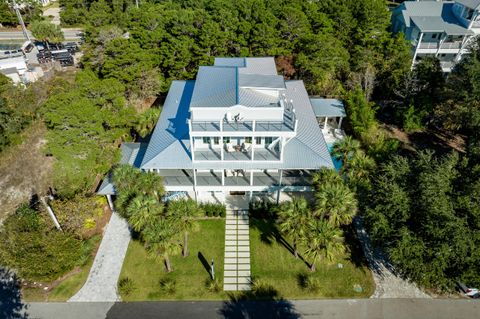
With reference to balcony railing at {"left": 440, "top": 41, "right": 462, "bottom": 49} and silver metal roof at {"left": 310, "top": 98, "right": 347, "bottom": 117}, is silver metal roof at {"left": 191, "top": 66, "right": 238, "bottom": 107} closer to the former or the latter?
silver metal roof at {"left": 310, "top": 98, "right": 347, "bottom": 117}

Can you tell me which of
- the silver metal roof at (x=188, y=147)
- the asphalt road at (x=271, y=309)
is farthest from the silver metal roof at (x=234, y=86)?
the asphalt road at (x=271, y=309)

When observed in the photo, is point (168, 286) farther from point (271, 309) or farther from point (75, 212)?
point (75, 212)

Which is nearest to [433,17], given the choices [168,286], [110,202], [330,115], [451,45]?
[451,45]

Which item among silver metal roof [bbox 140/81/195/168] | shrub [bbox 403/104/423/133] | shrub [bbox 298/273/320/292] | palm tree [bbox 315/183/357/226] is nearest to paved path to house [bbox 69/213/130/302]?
silver metal roof [bbox 140/81/195/168]

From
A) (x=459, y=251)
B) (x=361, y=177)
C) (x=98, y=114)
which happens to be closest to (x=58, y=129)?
(x=98, y=114)

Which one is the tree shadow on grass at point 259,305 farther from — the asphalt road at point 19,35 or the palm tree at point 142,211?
the asphalt road at point 19,35

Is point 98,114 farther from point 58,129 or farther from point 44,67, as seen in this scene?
point 44,67
